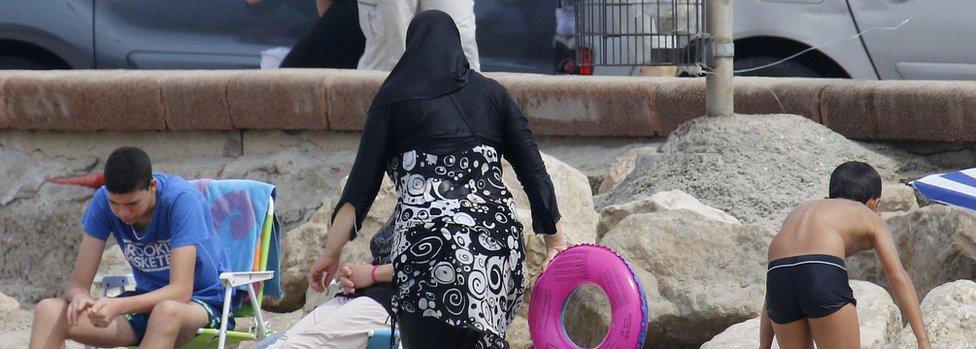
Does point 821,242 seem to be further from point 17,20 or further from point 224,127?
point 17,20

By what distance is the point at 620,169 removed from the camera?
770 cm

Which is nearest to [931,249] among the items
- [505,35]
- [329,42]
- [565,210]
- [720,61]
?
[565,210]

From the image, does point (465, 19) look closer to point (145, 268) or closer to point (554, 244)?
point (145, 268)

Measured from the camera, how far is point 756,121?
23.6 ft

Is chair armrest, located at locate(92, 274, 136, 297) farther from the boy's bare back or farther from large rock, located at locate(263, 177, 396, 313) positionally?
the boy's bare back

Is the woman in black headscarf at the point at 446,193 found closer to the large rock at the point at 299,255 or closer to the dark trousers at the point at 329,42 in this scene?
the large rock at the point at 299,255

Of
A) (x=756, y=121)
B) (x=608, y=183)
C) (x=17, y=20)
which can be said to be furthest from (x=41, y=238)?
(x=756, y=121)

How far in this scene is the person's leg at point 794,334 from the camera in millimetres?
5148

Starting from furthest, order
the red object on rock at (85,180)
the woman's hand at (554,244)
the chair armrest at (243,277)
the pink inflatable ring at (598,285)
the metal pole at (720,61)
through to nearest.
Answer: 1. the red object on rock at (85,180)
2. the metal pole at (720,61)
3. the chair armrest at (243,277)
4. the pink inflatable ring at (598,285)
5. the woman's hand at (554,244)

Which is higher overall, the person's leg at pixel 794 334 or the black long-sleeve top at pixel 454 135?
the black long-sleeve top at pixel 454 135

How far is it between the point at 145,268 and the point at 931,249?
2807 mm

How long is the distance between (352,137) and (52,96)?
65.3 inches

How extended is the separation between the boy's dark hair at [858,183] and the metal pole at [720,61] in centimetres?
191

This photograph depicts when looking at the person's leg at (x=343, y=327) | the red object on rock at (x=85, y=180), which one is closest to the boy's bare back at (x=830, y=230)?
the person's leg at (x=343, y=327)
